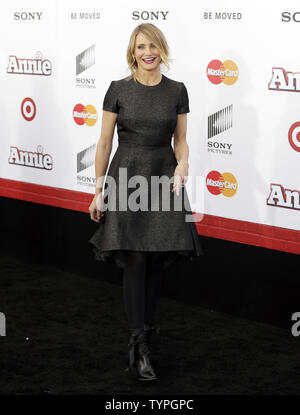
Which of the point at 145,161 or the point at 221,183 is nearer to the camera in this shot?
the point at 145,161

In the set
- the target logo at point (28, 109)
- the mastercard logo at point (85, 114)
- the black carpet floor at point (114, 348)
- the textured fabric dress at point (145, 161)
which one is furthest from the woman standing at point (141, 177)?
the target logo at point (28, 109)

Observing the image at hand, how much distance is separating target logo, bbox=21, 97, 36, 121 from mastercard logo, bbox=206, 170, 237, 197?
4.85 feet

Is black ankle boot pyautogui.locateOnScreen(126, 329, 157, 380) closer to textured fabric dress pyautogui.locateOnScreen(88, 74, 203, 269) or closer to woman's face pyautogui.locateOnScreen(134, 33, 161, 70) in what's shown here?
textured fabric dress pyautogui.locateOnScreen(88, 74, 203, 269)

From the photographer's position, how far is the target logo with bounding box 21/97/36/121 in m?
5.00

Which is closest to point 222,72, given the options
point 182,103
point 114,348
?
point 182,103

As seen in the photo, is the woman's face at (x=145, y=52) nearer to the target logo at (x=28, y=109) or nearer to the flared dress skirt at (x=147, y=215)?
the flared dress skirt at (x=147, y=215)

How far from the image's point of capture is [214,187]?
4.13m

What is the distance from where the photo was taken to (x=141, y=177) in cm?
321

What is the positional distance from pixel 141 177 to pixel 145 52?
0.53 metres

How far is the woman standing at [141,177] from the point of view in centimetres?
320

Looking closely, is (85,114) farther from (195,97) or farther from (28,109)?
(195,97)

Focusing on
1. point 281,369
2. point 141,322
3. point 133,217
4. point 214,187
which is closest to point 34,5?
point 214,187

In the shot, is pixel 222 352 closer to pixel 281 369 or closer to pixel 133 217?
pixel 281 369

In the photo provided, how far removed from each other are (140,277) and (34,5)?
2.37 m
